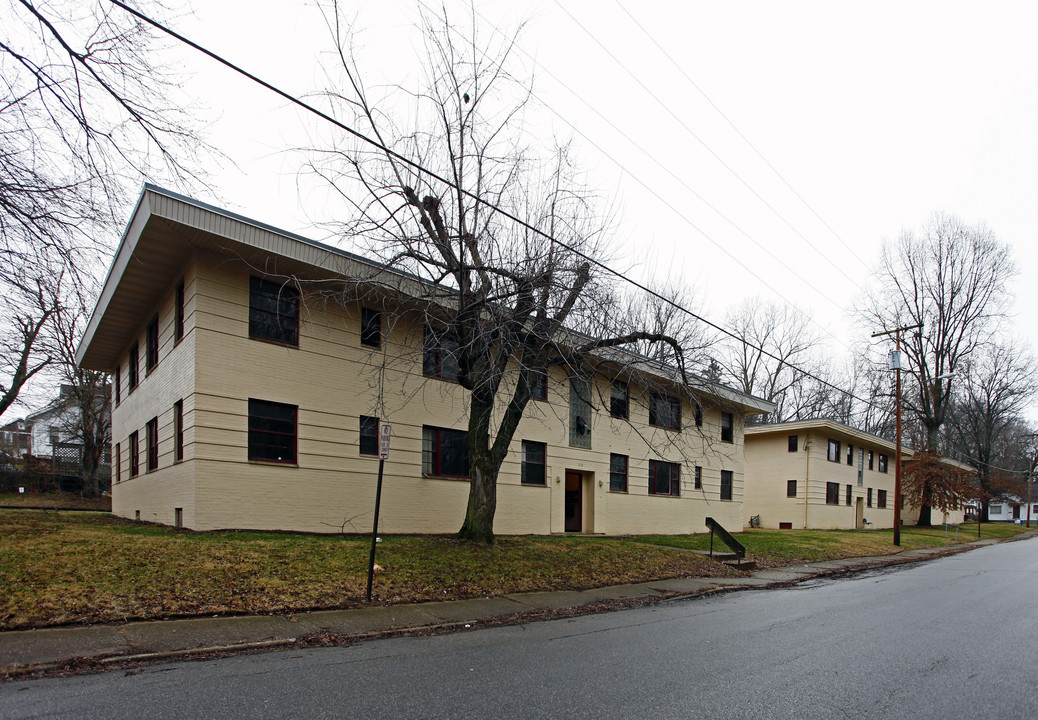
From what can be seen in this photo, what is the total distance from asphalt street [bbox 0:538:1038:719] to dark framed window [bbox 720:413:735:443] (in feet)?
65.2

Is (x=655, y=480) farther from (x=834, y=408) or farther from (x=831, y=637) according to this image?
(x=834, y=408)

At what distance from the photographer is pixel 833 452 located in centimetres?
3950

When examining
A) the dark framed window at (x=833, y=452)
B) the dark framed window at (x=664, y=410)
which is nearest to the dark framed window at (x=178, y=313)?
the dark framed window at (x=664, y=410)

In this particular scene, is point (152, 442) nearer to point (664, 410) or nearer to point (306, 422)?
point (306, 422)

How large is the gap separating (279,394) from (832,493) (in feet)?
116

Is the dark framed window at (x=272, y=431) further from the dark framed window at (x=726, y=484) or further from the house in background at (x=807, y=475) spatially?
the house in background at (x=807, y=475)

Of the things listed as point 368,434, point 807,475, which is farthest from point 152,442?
point 807,475

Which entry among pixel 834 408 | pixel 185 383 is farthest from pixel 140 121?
pixel 834 408

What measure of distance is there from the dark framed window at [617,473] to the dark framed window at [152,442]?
1472 cm

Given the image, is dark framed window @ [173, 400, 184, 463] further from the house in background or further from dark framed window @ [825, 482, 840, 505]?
dark framed window @ [825, 482, 840, 505]

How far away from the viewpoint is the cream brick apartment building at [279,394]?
13.6 metres

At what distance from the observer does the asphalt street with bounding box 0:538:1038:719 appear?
509 cm

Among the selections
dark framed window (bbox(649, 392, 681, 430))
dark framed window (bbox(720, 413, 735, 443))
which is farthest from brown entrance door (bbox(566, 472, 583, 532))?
dark framed window (bbox(720, 413, 735, 443))

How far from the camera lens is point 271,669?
621 cm
